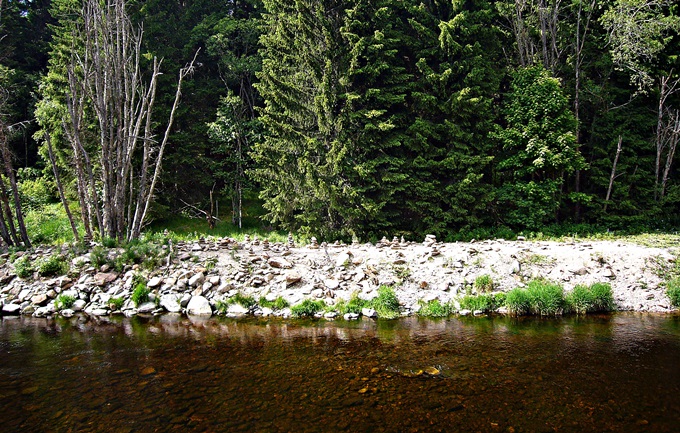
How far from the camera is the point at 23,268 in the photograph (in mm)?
10477

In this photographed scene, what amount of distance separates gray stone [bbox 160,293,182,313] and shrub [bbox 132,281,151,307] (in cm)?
47

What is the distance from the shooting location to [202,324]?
824cm

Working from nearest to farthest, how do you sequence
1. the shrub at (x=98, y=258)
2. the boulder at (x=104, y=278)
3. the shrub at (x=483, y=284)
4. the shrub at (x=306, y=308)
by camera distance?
the shrub at (x=306, y=308)
the shrub at (x=483, y=284)
the boulder at (x=104, y=278)
the shrub at (x=98, y=258)

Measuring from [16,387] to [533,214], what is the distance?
57.8 feet

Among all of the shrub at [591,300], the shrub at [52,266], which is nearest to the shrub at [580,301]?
the shrub at [591,300]

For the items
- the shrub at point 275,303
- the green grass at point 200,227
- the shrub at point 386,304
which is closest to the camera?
the shrub at point 386,304

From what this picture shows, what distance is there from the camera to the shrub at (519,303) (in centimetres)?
863

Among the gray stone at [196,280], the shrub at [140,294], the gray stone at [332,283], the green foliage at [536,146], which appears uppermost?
the green foliage at [536,146]

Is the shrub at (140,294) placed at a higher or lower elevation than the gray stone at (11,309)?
higher

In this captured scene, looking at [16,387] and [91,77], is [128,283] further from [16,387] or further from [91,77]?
[91,77]

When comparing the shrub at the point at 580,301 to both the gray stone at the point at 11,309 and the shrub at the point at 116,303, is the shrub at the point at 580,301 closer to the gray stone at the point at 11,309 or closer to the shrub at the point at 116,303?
the shrub at the point at 116,303

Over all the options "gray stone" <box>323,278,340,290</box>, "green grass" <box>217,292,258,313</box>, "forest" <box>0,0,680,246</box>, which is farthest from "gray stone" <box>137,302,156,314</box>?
"forest" <box>0,0,680,246</box>

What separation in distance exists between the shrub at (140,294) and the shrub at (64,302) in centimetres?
159

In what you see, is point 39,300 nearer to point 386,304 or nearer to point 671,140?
point 386,304
